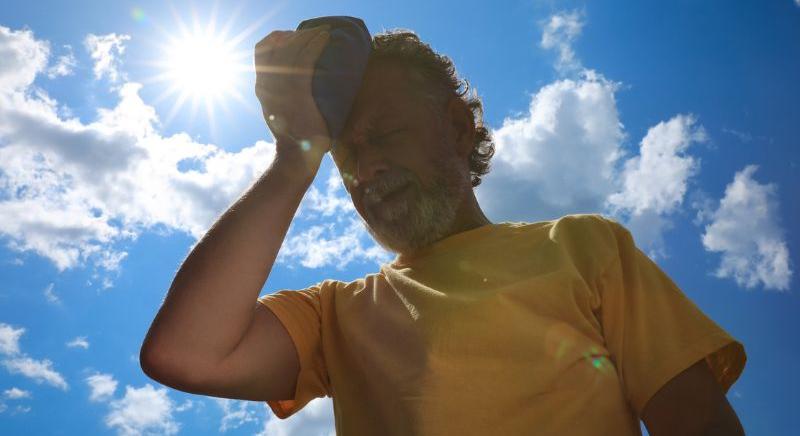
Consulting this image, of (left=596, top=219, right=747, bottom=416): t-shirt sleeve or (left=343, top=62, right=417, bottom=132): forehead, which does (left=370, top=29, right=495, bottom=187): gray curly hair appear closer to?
(left=343, top=62, right=417, bottom=132): forehead

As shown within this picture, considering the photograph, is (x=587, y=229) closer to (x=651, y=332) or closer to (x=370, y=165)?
(x=651, y=332)

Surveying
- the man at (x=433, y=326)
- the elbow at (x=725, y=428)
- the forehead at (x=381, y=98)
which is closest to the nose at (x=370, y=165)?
the man at (x=433, y=326)

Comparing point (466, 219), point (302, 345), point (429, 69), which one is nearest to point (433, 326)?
point (302, 345)

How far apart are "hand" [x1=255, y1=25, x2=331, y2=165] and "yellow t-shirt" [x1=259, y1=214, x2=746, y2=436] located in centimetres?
63

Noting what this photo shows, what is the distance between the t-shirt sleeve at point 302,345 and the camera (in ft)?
7.09

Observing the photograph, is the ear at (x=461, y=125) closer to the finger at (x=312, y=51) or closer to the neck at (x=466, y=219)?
the neck at (x=466, y=219)

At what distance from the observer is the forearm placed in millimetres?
1662

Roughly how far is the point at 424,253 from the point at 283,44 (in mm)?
1064

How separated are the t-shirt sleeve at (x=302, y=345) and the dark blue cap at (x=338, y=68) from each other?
2.30 ft

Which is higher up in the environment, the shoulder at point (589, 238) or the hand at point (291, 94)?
the hand at point (291, 94)

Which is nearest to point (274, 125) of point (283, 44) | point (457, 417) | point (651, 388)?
point (283, 44)

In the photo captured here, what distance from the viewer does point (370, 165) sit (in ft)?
8.36

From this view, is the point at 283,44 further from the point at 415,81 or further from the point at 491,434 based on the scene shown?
the point at 491,434

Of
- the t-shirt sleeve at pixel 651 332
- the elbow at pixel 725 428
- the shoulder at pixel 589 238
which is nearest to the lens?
the elbow at pixel 725 428
